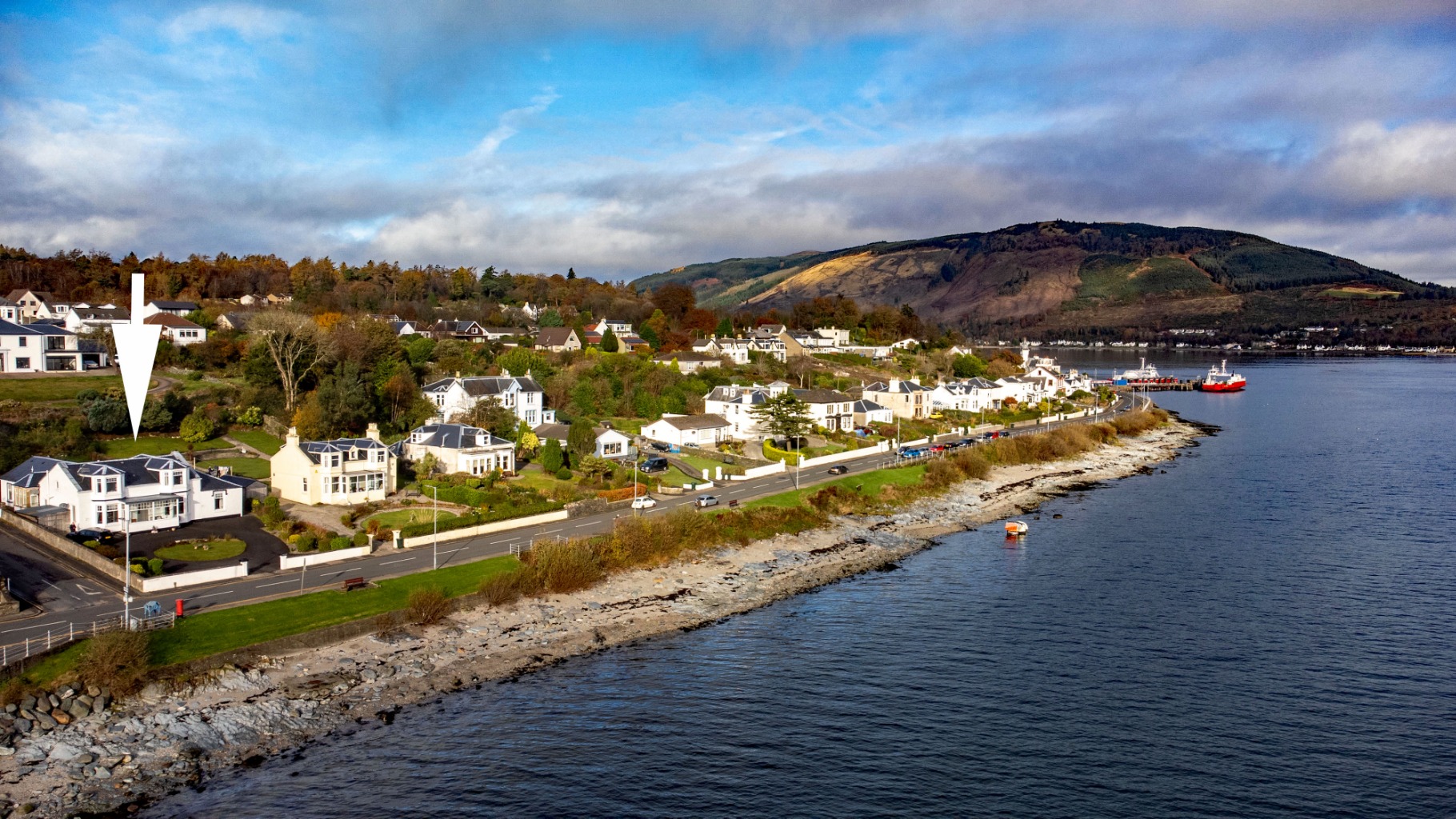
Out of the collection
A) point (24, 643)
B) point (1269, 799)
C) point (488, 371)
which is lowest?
point (1269, 799)

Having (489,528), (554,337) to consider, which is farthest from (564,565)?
(554,337)

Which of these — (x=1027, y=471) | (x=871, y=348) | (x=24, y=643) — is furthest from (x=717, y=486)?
(x=871, y=348)

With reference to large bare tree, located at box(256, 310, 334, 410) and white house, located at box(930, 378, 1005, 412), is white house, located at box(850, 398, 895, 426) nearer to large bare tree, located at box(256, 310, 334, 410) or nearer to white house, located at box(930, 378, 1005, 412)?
white house, located at box(930, 378, 1005, 412)

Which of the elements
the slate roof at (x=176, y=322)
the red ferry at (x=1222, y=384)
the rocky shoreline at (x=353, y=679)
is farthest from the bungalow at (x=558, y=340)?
the red ferry at (x=1222, y=384)

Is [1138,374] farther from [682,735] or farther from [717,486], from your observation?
[682,735]

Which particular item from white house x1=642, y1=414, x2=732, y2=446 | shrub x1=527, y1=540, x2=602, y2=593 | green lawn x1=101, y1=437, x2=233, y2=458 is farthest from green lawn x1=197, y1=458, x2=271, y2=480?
white house x1=642, y1=414, x2=732, y2=446

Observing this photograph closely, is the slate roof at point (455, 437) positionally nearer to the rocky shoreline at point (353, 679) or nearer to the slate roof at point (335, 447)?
the slate roof at point (335, 447)
